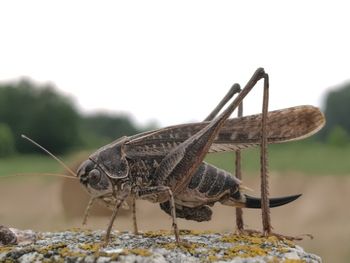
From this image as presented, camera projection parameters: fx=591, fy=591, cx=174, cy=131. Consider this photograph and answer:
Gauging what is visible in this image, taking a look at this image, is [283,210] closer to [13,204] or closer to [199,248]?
[13,204]

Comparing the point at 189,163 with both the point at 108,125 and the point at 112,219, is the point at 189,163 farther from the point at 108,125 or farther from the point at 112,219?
the point at 108,125

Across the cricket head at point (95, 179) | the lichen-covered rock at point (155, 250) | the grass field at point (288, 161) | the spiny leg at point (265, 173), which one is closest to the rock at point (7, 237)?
the lichen-covered rock at point (155, 250)

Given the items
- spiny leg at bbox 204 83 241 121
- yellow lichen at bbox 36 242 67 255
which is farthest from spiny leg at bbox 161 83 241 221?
yellow lichen at bbox 36 242 67 255

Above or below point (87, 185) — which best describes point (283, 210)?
below

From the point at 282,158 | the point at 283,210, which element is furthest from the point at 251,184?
the point at 282,158

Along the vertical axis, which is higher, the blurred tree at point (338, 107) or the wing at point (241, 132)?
the blurred tree at point (338, 107)

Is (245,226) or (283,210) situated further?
(283,210)

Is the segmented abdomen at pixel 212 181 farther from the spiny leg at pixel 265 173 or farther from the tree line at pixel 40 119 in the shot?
the tree line at pixel 40 119

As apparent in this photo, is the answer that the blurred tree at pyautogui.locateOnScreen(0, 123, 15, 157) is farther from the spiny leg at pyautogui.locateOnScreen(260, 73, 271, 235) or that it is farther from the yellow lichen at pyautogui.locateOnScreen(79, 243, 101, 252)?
the spiny leg at pyautogui.locateOnScreen(260, 73, 271, 235)
